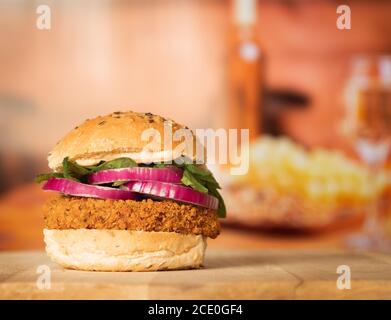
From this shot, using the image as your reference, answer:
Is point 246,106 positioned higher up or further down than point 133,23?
further down

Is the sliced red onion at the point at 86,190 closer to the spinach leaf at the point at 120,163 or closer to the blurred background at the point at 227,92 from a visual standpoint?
the spinach leaf at the point at 120,163

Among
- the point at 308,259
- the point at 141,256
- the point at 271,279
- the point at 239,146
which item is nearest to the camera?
the point at 271,279

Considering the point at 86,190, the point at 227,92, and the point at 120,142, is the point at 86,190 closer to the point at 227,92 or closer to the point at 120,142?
the point at 120,142

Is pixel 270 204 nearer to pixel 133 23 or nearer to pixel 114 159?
pixel 133 23

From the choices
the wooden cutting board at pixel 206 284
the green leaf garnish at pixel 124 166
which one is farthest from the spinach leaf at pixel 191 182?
the wooden cutting board at pixel 206 284

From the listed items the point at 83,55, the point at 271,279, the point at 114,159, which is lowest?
the point at 271,279

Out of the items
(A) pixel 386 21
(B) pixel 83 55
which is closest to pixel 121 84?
(B) pixel 83 55

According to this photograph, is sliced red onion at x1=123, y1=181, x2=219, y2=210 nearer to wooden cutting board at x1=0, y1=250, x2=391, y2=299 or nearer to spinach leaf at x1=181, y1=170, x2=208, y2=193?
spinach leaf at x1=181, y1=170, x2=208, y2=193

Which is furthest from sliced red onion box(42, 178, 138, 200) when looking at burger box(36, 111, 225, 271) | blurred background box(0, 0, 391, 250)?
blurred background box(0, 0, 391, 250)
